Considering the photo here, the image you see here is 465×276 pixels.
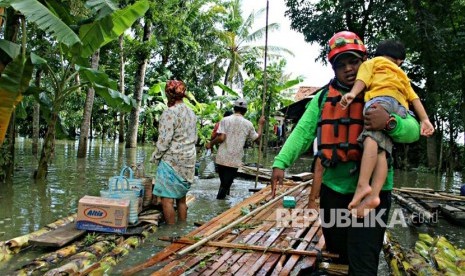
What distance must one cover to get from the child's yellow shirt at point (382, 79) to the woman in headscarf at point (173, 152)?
3.04 metres

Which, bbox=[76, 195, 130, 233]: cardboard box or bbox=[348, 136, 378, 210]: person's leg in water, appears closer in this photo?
bbox=[348, 136, 378, 210]: person's leg in water

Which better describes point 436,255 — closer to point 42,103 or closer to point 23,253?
point 23,253

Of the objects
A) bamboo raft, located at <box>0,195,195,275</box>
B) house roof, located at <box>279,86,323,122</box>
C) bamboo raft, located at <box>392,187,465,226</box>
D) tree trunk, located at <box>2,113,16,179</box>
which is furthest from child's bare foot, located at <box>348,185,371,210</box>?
house roof, located at <box>279,86,323,122</box>

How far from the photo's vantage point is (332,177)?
276cm

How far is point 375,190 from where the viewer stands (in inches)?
92.0

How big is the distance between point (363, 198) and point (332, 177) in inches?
16.5

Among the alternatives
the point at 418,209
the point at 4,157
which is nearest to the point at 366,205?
the point at 418,209

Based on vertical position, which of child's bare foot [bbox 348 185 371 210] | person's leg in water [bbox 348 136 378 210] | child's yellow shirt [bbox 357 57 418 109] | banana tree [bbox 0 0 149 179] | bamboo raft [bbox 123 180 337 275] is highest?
banana tree [bbox 0 0 149 179]

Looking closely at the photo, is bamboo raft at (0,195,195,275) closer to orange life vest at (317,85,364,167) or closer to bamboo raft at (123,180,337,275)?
bamboo raft at (123,180,337,275)

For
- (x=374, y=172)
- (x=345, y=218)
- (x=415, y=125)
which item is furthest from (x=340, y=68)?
(x=345, y=218)

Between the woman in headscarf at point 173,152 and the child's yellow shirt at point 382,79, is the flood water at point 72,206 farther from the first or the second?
the child's yellow shirt at point 382,79

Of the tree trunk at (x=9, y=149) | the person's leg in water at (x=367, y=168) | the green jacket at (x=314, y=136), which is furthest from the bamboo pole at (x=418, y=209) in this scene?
the tree trunk at (x=9, y=149)

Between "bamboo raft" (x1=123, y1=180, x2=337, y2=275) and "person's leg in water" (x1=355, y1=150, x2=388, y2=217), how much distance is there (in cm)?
95

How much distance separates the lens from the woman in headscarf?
5.15 meters
